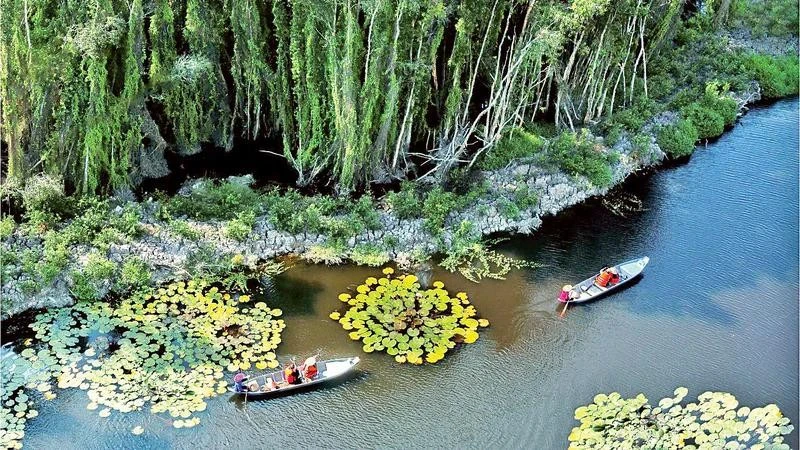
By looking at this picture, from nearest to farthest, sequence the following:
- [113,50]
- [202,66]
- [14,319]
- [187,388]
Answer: [187,388], [14,319], [113,50], [202,66]

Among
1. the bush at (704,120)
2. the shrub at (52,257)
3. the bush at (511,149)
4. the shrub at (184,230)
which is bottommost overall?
the shrub at (52,257)

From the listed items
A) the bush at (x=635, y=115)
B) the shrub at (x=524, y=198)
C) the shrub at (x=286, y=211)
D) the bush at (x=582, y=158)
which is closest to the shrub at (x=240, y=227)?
the shrub at (x=286, y=211)

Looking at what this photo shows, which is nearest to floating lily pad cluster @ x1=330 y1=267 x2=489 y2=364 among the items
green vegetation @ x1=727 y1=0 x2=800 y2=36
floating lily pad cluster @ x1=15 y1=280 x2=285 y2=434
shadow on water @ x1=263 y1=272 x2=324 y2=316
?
shadow on water @ x1=263 y1=272 x2=324 y2=316

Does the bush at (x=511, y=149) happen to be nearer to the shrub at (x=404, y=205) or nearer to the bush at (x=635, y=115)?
the bush at (x=635, y=115)

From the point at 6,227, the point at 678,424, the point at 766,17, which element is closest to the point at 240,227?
the point at 6,227

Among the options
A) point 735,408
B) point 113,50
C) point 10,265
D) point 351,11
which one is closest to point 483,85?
point 351,11

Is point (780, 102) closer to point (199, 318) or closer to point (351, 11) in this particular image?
point (351, 11)

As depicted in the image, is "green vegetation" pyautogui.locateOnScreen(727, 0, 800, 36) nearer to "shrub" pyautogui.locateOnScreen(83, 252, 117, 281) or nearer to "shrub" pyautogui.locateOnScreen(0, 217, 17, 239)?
"shrub" pyautogui.locateOnScreen(83, 252, 117, 281)
